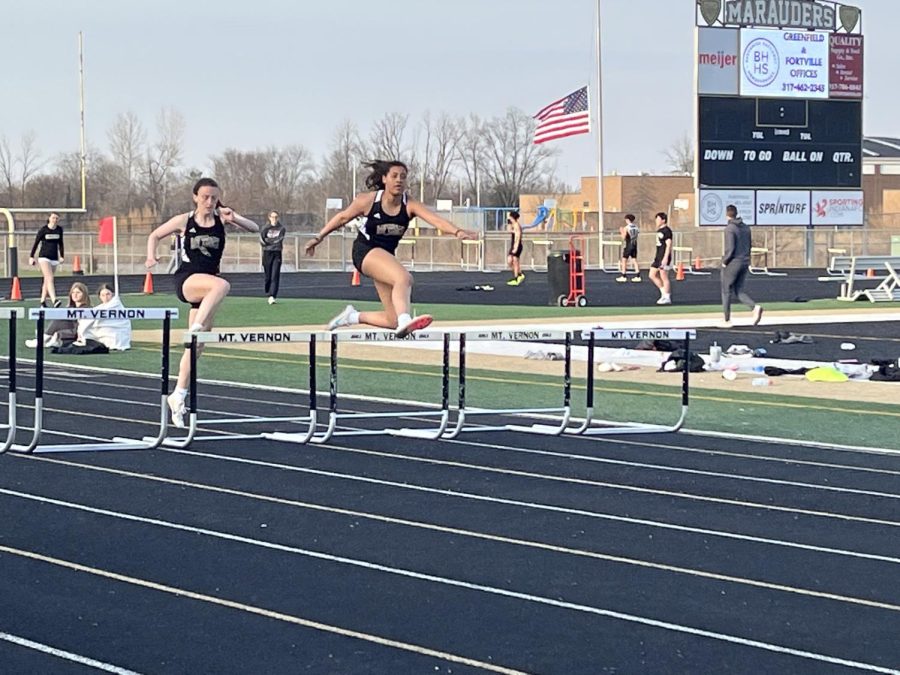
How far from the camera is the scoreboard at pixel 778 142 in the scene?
36406 millimetres

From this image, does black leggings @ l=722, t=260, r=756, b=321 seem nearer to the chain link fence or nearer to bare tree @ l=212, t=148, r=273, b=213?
the chain link fence

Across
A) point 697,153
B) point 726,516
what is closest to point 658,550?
point 726,516

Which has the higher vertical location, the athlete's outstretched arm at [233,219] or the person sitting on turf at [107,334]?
the athlete's outstretched arm at [233,219]

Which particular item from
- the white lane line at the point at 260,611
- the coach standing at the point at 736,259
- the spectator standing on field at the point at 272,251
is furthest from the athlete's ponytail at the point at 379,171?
the spectator standing on field at the point at 272,251

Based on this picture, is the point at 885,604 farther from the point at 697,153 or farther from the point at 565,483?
the point at 697,153

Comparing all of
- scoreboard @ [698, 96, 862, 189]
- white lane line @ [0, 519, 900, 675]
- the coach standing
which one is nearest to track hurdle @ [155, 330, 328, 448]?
white lane line @ [0, 519, 900, 675]

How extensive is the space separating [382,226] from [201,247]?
1.31 metres

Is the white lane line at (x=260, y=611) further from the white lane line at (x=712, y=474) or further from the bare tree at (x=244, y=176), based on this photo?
the bare tree at (x=244, y=176)

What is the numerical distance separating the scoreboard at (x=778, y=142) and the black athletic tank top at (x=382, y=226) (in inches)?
1031

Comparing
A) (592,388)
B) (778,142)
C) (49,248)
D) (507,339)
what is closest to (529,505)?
(507,339)

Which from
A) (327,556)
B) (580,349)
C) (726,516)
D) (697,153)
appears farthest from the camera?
(697,153)

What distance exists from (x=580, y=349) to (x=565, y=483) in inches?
407

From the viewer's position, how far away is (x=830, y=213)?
39.4 m

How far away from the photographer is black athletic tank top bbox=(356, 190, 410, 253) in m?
10.8
